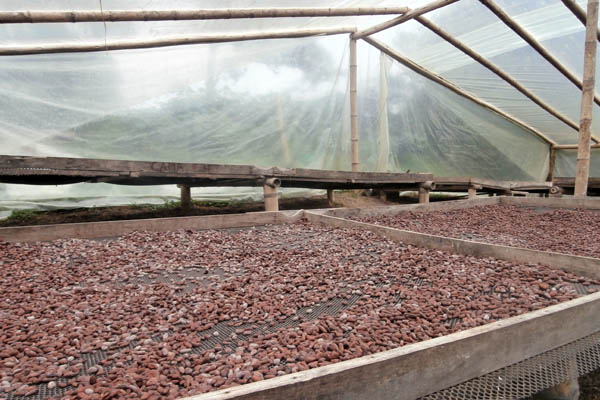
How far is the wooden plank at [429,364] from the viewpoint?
2.57 ft

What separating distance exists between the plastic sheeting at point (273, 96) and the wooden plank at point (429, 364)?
3747 mm

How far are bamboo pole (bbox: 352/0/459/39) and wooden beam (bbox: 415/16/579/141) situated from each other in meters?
0.17

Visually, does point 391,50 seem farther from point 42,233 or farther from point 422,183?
point 42,233

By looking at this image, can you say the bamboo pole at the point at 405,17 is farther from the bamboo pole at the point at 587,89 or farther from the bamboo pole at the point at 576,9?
the bamboo pole at the point at 587,89

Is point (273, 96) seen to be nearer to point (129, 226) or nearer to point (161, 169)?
point (161, 169)

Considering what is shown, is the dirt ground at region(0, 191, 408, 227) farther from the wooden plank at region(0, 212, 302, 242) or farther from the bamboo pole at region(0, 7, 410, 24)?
the bamboo pole at region(0, 7, 410, 24)

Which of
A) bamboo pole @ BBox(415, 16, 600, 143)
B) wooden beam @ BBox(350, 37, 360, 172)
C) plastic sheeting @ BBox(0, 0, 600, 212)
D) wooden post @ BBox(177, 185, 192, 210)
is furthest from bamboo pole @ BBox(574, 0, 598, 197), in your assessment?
wooden post @ BBox(177, 185, 192, 210)

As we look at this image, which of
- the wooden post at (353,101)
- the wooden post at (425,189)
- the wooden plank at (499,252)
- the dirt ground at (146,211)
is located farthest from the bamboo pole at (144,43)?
the wooden plank at (499,252)

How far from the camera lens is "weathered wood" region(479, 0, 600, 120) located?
16.5 feet

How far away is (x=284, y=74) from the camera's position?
581 centimetres

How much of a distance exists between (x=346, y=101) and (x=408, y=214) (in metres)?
3.48

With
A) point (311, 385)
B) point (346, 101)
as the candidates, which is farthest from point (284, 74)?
point (311, 385)

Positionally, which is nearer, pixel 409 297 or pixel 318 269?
pixel 409 297

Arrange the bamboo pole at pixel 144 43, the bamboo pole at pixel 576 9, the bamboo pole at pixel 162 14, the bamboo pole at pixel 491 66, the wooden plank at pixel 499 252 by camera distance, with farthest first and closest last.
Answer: the bamboo pole at pixel 491 66, the bamboo pole at pixel 576 9, the bamboo pole at pixel 144 43, the bamboo pole at pixel 162 14, the wooden plank at pixel 499 252
